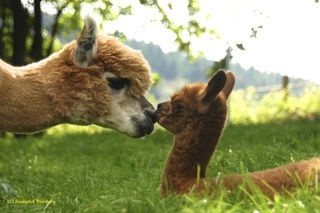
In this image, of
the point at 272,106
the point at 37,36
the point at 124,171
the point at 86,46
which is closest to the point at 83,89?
the point at 86,46

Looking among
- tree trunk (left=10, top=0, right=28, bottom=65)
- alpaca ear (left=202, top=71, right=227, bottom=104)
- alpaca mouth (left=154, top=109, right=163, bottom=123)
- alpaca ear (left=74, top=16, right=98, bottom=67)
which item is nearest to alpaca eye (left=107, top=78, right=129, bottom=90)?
alpaca ear (left=74, top=16, right=98, bottom=67)

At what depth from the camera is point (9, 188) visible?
6.18 m

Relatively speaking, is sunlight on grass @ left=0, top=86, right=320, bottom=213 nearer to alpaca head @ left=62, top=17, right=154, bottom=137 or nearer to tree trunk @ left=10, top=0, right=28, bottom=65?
alpaca head @ left=62, top=17, right=154, bottom=137

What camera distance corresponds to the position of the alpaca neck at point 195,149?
14.1 ft

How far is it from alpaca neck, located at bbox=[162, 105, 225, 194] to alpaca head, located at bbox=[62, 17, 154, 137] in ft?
2.36

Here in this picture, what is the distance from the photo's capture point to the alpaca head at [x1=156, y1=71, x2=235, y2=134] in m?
4.21

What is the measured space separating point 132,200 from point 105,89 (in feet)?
4.28

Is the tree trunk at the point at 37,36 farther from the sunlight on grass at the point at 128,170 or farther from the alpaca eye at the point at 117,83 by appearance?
the alpaca eye at the point at 117,83

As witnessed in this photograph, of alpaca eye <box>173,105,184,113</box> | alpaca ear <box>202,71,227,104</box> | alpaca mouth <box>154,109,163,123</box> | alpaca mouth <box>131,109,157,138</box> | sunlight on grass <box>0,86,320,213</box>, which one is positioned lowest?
sunlight on grass <box>0,86,320,213</box>

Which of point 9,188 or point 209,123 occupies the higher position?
point 209,123

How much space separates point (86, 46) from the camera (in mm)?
4852

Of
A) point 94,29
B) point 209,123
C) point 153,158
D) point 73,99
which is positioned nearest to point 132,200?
point 209,123

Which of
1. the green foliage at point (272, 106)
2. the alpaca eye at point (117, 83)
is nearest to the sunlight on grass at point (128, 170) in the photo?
the green foliage at point (272, 106)

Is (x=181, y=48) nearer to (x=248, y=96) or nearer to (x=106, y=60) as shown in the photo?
→ (x=248, y=96)
